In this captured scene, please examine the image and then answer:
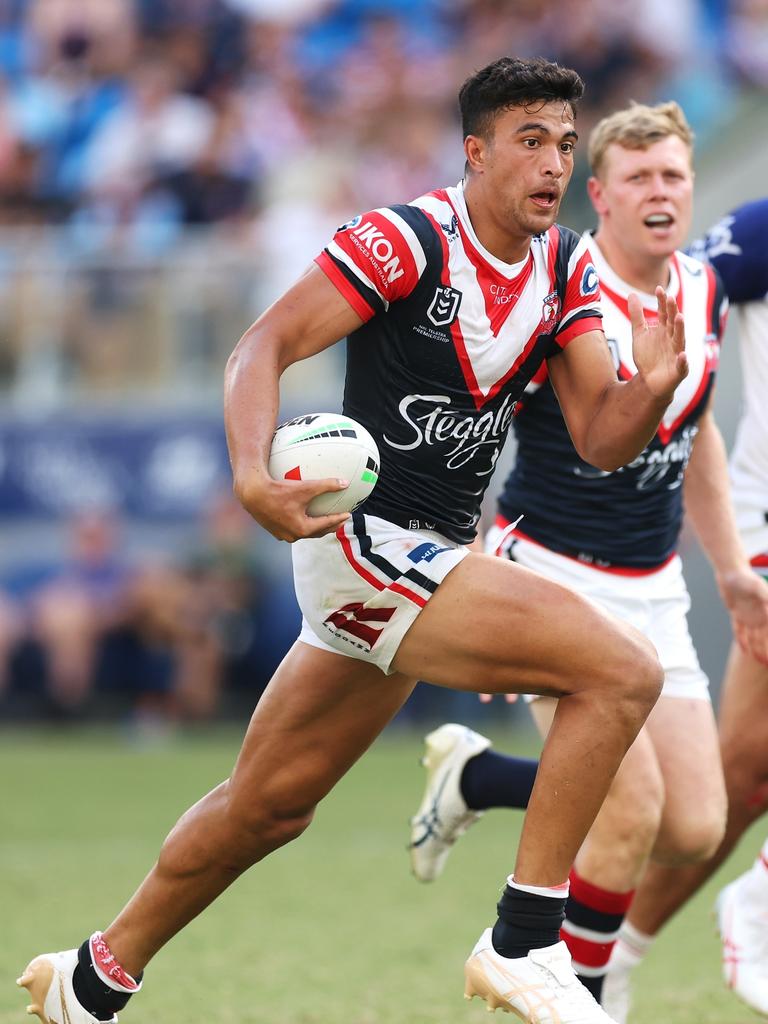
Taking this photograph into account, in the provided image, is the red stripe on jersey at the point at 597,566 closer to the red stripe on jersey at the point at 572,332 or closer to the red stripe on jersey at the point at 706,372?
the red stripe on jersey at the point at 706,372

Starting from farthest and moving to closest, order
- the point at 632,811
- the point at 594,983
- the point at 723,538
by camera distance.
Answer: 1. the point at 723,538
2. the point at 594,983
3. the point at 632,811

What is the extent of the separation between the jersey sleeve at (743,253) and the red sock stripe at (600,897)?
82.3 inches

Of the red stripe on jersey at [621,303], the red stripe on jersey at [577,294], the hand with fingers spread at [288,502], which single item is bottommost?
the hand with fingers spread at [288,502]

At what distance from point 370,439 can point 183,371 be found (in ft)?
31.8

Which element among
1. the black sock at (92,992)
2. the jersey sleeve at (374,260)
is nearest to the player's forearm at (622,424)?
the jersey sleeve at (374,260)

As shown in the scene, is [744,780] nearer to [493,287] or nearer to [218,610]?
[493,287]

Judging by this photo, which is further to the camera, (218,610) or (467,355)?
(218,610)

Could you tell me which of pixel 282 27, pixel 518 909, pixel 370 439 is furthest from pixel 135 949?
pixel 282 27

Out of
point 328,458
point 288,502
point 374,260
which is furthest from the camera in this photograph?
point 374,260

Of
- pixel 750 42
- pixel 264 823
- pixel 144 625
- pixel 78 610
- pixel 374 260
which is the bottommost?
pixel 144 625

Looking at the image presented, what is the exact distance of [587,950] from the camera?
479 centimetres

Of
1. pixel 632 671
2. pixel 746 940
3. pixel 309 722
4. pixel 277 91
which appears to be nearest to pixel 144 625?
pixel 277 91

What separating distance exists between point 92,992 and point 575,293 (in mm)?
2335

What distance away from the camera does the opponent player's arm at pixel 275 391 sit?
12.1 feet
